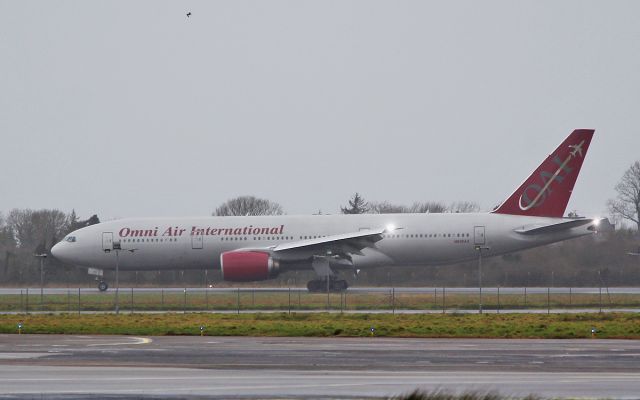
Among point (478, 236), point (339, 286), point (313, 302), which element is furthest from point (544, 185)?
point (313, 302)

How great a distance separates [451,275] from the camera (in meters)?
64.0

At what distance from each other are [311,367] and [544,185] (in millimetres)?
36190

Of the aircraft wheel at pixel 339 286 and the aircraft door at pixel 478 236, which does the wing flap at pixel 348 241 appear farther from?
the aircraft door at pixel 478 236

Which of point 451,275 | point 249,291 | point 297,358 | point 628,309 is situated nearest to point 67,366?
point 297,358

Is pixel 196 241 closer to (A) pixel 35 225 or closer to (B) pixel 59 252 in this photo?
(B) pixel 59 252

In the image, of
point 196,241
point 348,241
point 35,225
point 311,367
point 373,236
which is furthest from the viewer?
point 35,225

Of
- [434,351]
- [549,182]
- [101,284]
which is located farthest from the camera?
[101,284]

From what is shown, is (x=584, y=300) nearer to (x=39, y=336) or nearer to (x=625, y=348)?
(x=625, y=348)

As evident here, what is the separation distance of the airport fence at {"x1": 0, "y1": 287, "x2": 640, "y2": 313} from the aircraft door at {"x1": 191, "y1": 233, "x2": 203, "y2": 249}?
2411 mm

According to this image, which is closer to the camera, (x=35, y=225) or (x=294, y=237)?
(x=294, y=237)

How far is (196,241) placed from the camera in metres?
59.1

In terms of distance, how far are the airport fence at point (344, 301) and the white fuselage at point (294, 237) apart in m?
1.82

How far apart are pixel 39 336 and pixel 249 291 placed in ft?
86.8

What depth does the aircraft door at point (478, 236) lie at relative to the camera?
57.0 metres
